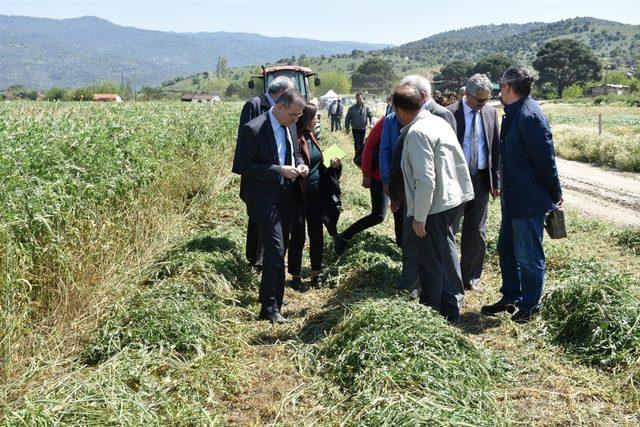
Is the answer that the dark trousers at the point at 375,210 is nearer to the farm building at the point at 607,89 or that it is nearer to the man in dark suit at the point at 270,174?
the man in dark suit at the point at 270,174

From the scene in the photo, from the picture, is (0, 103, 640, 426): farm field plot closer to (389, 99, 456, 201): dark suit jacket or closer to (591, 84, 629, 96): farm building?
(389, 99, 456, 201): dark suit jacket

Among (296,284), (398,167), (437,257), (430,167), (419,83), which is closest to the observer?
(430,167)

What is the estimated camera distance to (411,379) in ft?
11.9

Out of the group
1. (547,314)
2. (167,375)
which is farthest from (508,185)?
(167,375)

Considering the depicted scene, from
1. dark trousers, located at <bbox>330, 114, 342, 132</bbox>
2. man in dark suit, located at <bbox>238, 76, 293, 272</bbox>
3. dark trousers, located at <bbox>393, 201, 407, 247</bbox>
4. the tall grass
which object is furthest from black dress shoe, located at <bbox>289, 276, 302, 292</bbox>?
dark trousers, located at <bbox>330, 114, 342, 132</bbox>

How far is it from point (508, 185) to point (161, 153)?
14.7 ft

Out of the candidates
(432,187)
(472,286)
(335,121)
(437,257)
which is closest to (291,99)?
(432,187)

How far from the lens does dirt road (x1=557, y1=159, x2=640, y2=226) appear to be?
33.4 ft

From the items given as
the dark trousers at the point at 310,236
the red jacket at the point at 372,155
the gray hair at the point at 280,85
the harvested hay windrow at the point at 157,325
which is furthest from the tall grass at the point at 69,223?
the red jacket at the point at 372,155

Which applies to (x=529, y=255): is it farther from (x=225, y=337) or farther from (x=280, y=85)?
(x=280, y=85)

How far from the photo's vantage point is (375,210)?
269 inches

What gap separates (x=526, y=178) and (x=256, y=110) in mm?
2867

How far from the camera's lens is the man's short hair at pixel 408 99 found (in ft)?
15.3

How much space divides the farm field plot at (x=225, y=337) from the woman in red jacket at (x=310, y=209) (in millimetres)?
253
